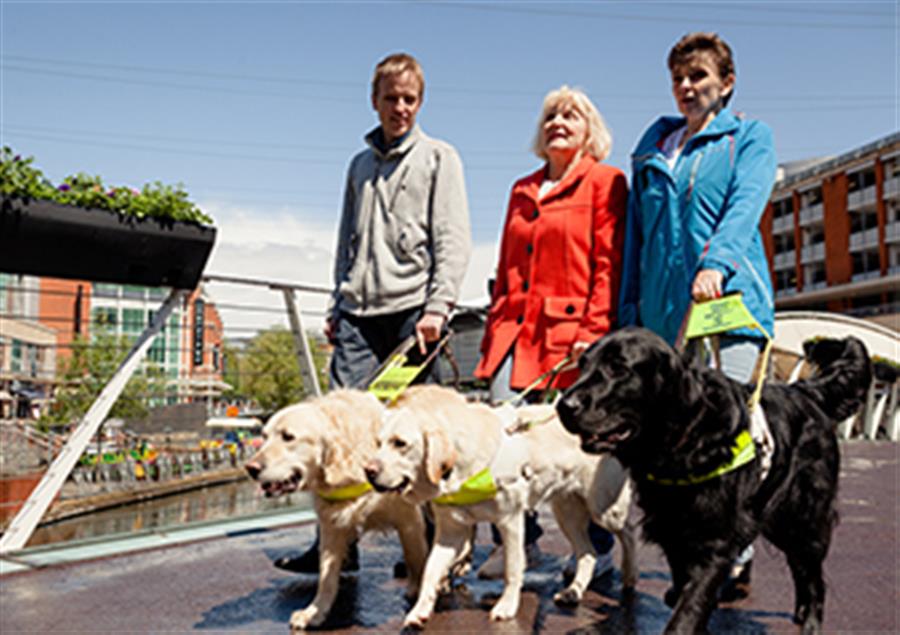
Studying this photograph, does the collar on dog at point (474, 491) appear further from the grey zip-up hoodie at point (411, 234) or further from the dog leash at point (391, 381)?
the grey zip-up hoodie at point (411, 234)

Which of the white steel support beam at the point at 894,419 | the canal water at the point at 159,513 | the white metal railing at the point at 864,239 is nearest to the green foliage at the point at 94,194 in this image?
the canal water at the point at 159,513

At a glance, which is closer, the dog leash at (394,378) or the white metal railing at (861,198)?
the dog leash at (394,378)

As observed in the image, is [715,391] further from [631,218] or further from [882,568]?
[882,568]

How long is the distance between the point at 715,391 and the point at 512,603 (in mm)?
1296

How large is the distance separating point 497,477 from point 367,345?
128cm

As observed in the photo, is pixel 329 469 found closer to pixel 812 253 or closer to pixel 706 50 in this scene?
pixel 706 50

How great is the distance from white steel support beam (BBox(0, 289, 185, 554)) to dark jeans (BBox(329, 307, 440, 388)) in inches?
73.2

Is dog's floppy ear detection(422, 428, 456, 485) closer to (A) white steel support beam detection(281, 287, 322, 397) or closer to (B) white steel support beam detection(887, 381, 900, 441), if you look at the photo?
(A) white steel support beam detection(281, 287, 322, 397)

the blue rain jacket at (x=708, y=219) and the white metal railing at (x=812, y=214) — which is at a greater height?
the white metal railing at (x=812, y=214)

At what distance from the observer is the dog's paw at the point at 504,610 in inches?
124

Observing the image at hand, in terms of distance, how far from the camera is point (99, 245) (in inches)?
201

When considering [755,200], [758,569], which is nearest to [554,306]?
[755,200]

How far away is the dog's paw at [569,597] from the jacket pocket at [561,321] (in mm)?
1122

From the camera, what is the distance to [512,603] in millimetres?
3170
